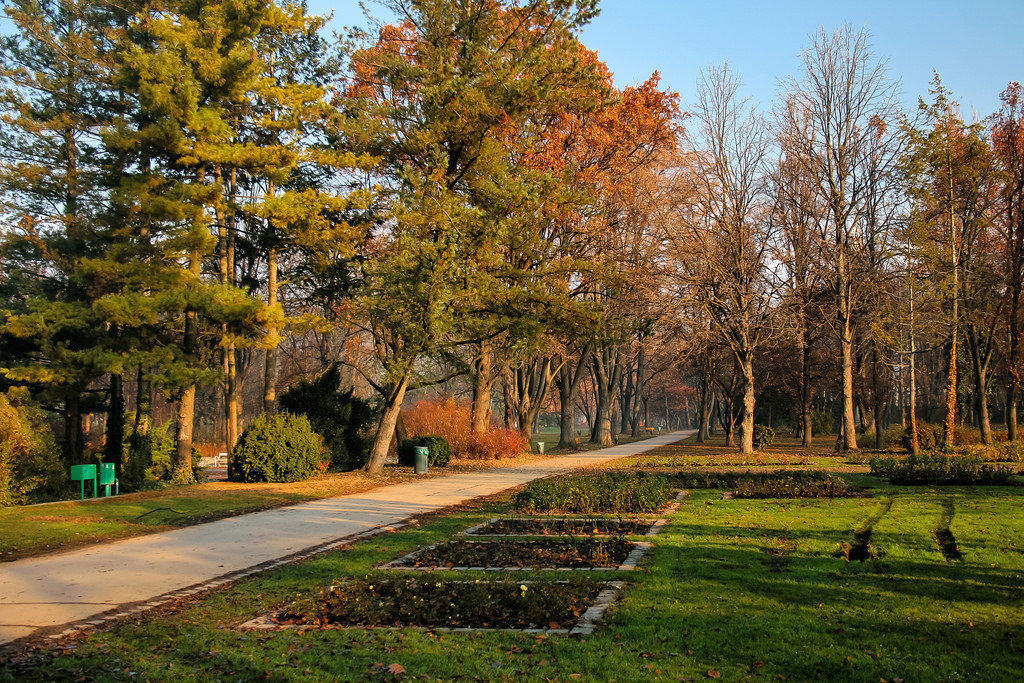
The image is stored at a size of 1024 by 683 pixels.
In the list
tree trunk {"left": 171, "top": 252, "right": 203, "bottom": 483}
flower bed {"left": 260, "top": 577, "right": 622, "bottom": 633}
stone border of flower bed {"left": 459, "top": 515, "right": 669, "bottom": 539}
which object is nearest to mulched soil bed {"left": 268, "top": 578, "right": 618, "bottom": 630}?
flower bed {"left": 260, "top": 577, "right": 622, "bottom": 633}

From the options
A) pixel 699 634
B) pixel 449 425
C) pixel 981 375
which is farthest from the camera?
pixel 981 375

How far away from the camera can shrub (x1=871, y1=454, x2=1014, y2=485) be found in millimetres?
15945

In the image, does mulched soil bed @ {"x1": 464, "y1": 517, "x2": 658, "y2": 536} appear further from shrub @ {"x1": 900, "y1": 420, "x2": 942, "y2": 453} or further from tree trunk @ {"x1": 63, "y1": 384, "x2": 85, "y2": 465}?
shrub @ {"x1": 900, "y1": 420, "x2": 942, "y2": 453}

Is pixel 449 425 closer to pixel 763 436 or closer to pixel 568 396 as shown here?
pixel 568 396

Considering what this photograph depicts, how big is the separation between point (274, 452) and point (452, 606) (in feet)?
44.0

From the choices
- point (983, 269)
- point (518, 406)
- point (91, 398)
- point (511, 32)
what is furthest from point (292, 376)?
point (983, 269)

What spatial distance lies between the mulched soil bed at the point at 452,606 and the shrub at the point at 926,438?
21.7 m

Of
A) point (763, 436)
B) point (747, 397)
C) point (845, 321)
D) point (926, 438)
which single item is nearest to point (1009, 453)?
point (926, 438)

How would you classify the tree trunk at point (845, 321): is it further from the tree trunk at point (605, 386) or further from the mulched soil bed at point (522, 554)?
the mulched soil bed at point (522, 554)

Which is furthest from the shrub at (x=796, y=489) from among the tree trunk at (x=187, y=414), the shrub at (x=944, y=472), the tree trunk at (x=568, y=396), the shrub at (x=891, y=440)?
the tree trunk at (x=568, y=396)

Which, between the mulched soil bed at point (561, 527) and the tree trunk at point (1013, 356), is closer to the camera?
the mulched soil bed at point (561, 527)

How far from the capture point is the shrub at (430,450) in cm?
2442

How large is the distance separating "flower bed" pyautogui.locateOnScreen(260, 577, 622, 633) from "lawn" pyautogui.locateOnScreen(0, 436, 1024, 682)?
0.91ft

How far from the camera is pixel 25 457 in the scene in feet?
53.8
